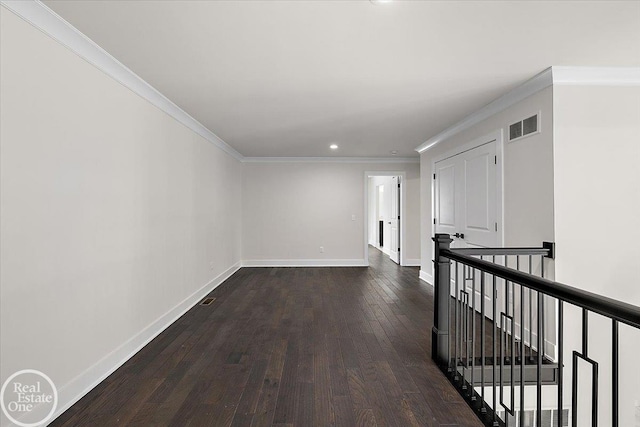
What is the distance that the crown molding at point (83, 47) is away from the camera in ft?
5.85

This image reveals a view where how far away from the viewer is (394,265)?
7.39 meters

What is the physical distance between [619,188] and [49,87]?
422 centimetres

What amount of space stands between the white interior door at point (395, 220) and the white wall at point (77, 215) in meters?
5.14

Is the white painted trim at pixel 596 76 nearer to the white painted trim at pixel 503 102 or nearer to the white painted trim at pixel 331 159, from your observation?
the white painted trim at pixel 503 102

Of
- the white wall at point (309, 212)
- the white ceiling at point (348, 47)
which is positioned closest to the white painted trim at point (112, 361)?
the white ceiling at point (348, 47)

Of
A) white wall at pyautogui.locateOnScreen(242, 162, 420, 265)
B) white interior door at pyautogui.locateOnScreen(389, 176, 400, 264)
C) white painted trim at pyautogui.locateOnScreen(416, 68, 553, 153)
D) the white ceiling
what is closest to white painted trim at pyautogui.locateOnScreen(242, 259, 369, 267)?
white wall at pyautogui.locateOnScreen(242, 162, 420, 265)

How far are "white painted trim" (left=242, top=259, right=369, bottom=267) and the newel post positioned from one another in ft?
14.6

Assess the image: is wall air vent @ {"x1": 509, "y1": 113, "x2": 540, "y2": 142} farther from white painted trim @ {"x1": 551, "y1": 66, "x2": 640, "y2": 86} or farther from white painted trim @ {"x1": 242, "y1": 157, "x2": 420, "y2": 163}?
white painted trim @ {"x1": 242, "y1": 157, "x2": 420, "y2": 163}

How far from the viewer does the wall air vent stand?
2953mm

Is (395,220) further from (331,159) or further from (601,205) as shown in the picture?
(601,205)

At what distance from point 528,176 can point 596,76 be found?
3.07 ft

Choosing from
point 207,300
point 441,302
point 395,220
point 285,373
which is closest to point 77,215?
point 285,373

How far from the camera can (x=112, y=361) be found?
8.25 ft

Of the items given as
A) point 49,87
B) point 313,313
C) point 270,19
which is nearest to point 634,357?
point 313,313
